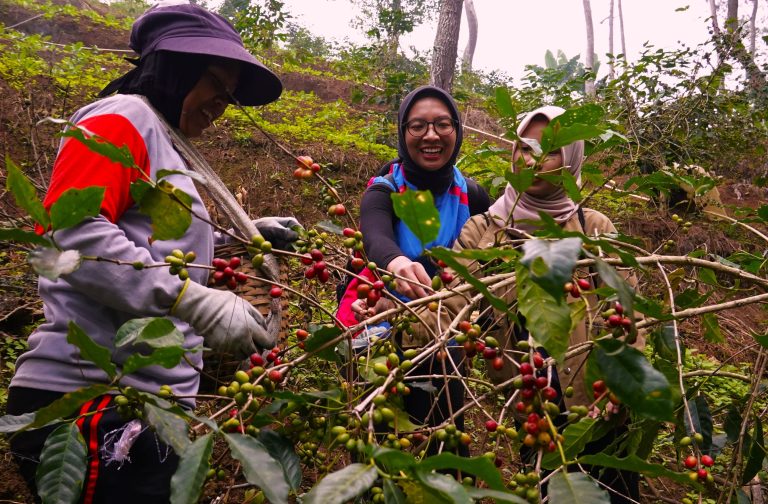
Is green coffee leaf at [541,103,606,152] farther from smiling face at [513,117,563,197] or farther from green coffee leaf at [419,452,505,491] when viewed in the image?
smiling face at [513,117,563,197]

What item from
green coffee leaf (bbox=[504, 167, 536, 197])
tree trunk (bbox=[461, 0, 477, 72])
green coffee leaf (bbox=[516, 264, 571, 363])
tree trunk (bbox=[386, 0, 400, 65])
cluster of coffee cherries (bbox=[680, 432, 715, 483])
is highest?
tree trunk (bbox=[461, 0, 477, 72])

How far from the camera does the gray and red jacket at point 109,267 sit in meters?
1.23

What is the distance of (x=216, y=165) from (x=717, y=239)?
17.8ft

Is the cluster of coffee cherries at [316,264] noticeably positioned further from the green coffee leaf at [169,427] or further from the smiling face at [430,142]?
the smiling face at [430,142]

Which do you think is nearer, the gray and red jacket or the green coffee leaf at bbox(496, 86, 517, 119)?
the green coffee leaf at bbox(496, 86, 517, 119)

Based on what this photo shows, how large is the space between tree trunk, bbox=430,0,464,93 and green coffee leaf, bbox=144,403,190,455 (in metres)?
6.45

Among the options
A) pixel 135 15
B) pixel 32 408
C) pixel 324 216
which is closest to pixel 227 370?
pixel 32 408

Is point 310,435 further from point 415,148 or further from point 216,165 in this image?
point 216,165

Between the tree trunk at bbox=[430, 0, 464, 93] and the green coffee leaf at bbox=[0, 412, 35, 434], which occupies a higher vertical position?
the tree trunk at bbox=[430, 0, 464, 93]

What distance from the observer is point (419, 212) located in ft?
2.74

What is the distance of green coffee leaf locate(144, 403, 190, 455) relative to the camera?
0.73m

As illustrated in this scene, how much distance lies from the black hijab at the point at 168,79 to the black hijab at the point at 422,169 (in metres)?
0.93

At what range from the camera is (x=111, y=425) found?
50.5 inches

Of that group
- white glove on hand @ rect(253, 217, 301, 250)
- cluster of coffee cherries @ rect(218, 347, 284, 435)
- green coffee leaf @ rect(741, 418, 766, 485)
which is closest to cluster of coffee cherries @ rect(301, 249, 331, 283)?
cluster of coffee cherries @ rect(218, 347, 284, 435)
